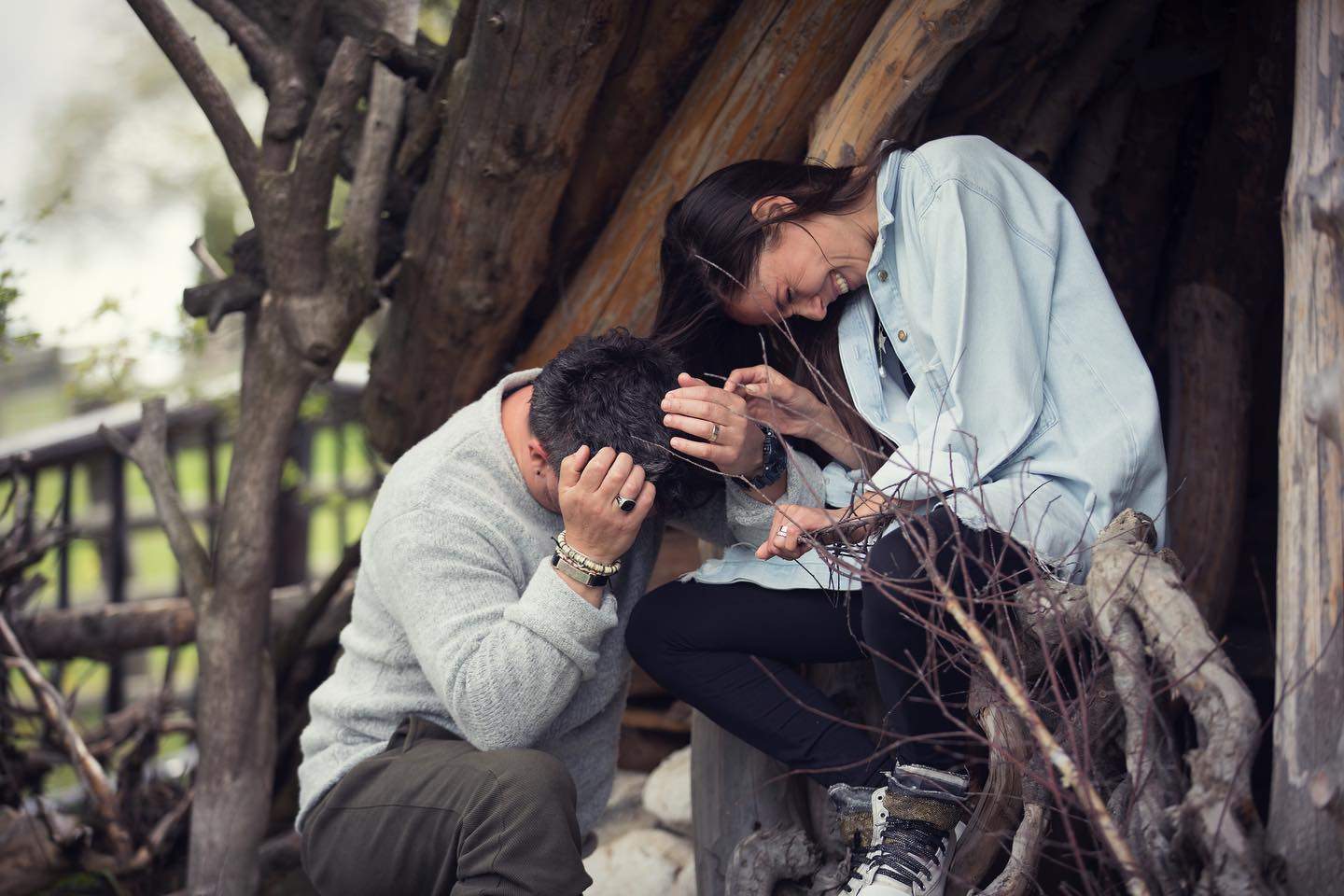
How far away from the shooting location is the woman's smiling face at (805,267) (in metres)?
2.38

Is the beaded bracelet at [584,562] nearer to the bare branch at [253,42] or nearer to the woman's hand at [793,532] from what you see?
the woman's hand at [793,532]

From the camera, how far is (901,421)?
7.72 feet

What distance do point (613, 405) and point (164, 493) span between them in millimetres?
2099

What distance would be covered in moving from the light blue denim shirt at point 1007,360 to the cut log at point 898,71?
0.36 m

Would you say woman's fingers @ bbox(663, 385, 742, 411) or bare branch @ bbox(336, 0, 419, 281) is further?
bare branch @ bbox(336, 0, 419, 281)

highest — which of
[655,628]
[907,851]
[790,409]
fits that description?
[790,409]

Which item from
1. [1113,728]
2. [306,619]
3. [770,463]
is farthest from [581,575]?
[306,619]

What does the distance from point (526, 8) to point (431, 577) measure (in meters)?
1.45

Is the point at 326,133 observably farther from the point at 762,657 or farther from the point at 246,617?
the point at 762,657

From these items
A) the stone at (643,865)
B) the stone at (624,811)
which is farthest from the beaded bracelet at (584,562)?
the stone at (624,811)

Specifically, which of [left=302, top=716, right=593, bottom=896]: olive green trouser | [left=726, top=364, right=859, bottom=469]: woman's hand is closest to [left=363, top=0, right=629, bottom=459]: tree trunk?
[left=726, top=364, right=859, bottom=469]: woman's hand

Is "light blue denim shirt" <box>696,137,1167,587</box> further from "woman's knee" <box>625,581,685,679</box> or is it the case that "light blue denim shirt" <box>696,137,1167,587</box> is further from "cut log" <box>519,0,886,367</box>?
"cut log" <box>519,0,886,367</box>

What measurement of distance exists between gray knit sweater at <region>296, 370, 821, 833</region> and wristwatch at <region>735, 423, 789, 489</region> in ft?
0.11

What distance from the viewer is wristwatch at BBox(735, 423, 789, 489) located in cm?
246
